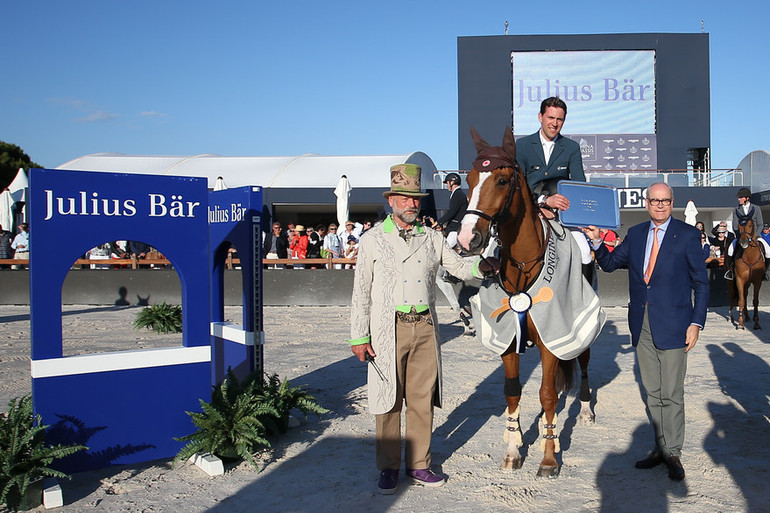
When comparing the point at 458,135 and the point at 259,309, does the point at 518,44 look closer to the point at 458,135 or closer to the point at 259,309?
the point at 458,135

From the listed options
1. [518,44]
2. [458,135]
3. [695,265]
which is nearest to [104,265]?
[695,265]

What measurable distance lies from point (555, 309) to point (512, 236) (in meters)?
0.59

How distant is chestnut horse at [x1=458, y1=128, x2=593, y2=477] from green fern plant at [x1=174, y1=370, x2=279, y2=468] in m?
1.75

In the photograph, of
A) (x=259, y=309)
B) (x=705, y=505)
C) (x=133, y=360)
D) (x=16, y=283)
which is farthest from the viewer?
(x=16, y=283)

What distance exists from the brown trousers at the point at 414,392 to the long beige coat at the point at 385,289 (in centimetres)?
7

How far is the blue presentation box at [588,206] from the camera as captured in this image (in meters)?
4.82

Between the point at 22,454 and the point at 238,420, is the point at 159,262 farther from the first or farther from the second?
the point at 22,454

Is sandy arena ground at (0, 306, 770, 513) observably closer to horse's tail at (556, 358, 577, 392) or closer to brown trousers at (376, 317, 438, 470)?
brown trousers at (376, 317, 438, 470)

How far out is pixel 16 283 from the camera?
652 inches

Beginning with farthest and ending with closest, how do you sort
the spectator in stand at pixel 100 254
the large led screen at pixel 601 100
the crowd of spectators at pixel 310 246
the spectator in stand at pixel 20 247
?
the large led screen at pixel 601 100 → the spectator in stand at pixel 20 247 → the spectator in stand at pixel 100 254 → the crowd of spectators at pixel 310 246

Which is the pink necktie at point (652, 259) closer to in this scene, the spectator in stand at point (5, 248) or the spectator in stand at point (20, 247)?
the spectator in stand at point (20, 247)

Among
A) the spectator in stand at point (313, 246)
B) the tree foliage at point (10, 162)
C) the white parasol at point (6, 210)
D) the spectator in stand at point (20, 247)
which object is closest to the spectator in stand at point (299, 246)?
the spectator in stand at point (313, 246)

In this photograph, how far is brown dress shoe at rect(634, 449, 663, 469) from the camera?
4.48m

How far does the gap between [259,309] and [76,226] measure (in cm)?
167
